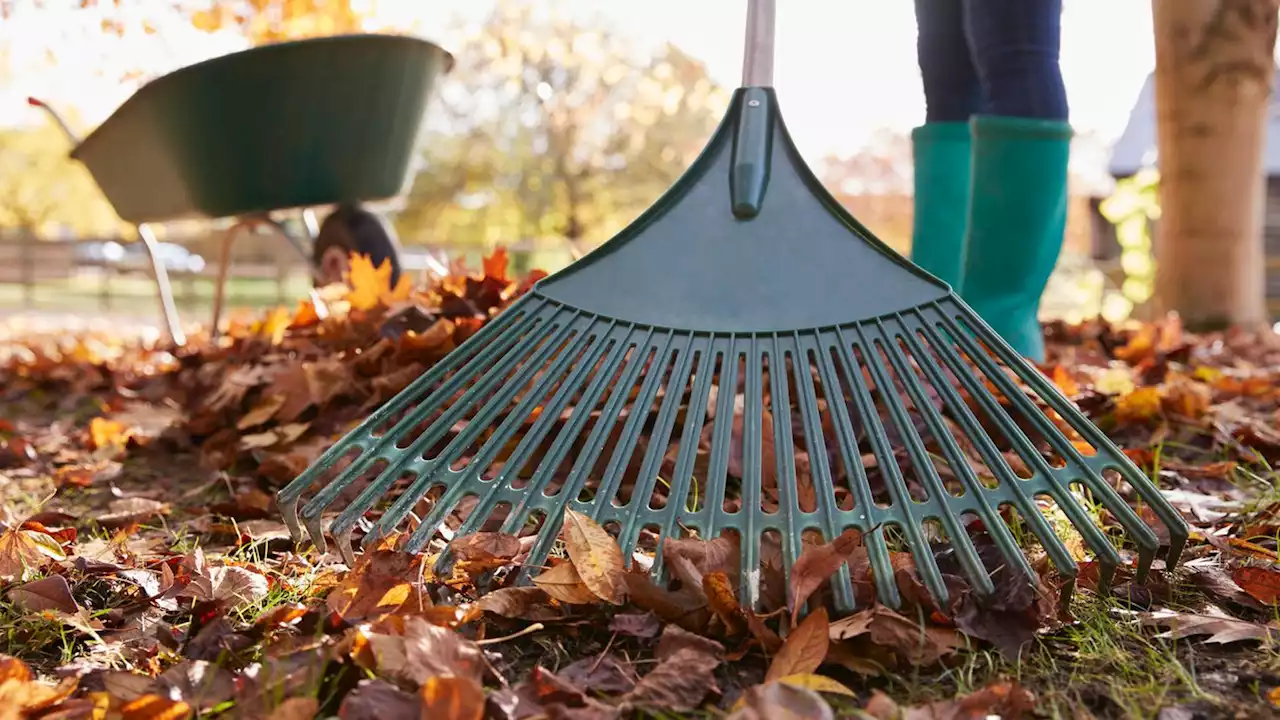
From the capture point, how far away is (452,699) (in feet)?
2.26

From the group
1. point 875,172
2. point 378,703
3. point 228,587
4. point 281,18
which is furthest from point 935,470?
point 875,172

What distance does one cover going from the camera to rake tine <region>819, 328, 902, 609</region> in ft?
2.92

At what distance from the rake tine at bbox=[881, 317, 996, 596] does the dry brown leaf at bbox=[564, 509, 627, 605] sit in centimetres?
31

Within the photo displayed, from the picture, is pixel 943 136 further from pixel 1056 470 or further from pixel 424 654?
pixel 424 654

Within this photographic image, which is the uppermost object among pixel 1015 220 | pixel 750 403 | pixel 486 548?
pixel 1015 220

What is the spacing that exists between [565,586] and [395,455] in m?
0.31

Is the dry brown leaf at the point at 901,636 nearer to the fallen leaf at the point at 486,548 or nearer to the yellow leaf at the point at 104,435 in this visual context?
the fallen leaf at the point at 486,548

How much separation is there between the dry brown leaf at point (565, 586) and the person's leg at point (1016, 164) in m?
1.01

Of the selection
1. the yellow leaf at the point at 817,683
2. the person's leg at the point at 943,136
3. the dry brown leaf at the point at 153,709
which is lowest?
the yellow leaf at the point at 817,683

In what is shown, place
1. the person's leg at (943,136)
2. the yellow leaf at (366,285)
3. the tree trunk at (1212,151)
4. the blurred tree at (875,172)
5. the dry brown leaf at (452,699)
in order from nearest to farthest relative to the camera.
A: the dry brown leaf at (452,699), the yellow leaf at (366,285), the person's leg at (943,136), the tree trunk at (1212,151), the blurred tree at (875,172)

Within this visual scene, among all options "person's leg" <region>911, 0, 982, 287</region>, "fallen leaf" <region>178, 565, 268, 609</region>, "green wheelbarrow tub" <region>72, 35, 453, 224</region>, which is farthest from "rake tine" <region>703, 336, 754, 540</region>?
"green wheelbarrow tub" <region>72, 35, 453, 224</region>

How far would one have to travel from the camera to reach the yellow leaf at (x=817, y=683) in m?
0.74

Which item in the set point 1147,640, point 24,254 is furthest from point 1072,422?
point 24,254

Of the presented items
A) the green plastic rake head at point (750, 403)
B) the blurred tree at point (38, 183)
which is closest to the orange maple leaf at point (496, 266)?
the green plastic rake head at point (750, 403)
